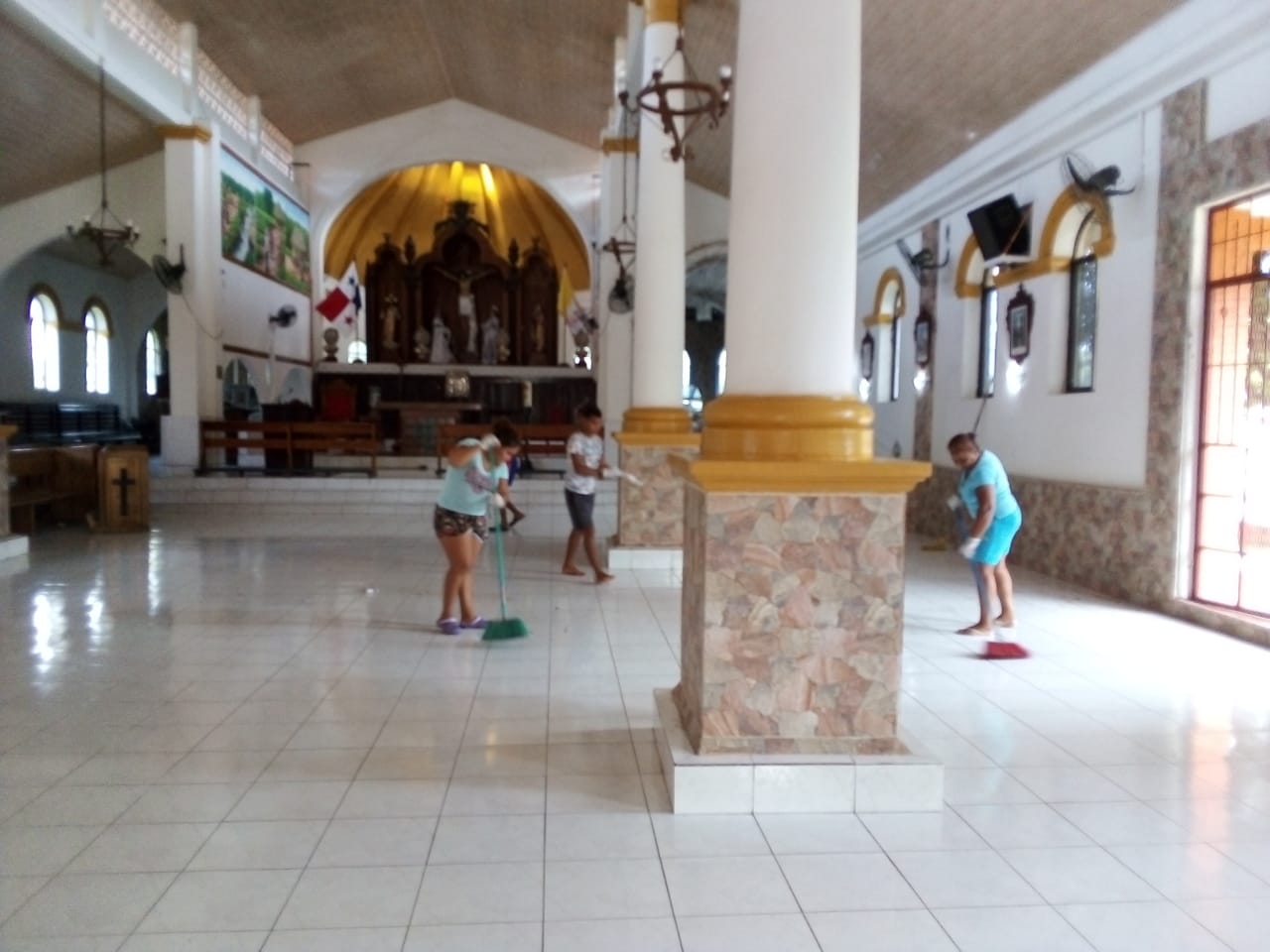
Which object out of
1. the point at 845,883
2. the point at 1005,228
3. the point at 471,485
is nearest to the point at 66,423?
the point at 471,485

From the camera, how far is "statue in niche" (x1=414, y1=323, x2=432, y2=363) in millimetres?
20453

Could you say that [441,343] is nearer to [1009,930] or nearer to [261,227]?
[261,227]

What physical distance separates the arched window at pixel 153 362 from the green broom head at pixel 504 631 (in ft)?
59.8

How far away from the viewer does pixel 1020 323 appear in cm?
970

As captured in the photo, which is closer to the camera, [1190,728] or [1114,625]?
[1190,728]

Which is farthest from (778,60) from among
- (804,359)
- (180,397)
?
(180,397)

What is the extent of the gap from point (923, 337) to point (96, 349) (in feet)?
52.5

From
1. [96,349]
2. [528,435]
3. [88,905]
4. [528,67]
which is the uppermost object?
[528,67]

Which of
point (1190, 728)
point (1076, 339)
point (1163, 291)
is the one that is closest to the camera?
point (1190, 728)

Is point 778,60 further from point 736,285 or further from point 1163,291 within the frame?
point 1163,291

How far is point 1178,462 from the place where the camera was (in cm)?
722

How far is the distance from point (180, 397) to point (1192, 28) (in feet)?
43.2

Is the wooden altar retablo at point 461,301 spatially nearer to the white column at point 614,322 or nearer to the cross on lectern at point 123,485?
the white column at point 614,322

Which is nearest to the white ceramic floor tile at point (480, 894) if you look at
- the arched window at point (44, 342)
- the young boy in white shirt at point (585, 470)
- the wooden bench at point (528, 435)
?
the young boy in white shirt at point (585, 470)
